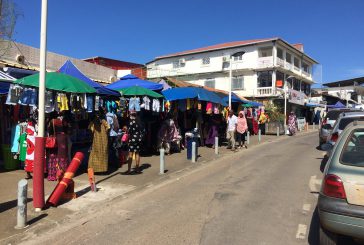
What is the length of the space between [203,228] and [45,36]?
4.44 meters

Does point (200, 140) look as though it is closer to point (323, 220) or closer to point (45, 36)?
point (45, 36)

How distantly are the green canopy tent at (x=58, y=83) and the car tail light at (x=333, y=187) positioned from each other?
22.1 feet

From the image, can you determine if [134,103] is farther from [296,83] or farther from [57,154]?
[296,83]

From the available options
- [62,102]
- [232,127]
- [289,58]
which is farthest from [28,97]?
[289,58]

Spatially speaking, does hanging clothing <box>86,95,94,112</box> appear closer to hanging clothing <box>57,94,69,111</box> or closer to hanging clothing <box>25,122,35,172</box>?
hanging clothing <box>57,94,69,111</box>

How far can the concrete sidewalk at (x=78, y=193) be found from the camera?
6.04 meters

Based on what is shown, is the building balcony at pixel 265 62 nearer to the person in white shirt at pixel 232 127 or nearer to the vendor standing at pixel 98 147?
the person in white shirt at pixel 232 127

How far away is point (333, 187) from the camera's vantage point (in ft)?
14.4

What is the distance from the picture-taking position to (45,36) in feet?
22.6

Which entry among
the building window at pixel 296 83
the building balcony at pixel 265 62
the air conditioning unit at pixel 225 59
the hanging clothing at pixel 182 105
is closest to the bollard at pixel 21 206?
the hanging clothing at pixel 182 105

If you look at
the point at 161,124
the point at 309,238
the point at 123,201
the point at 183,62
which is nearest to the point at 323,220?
the point at 309,238

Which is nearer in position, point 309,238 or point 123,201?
point 309,238

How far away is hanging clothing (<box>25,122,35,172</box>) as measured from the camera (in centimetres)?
942

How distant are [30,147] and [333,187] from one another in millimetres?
7746
